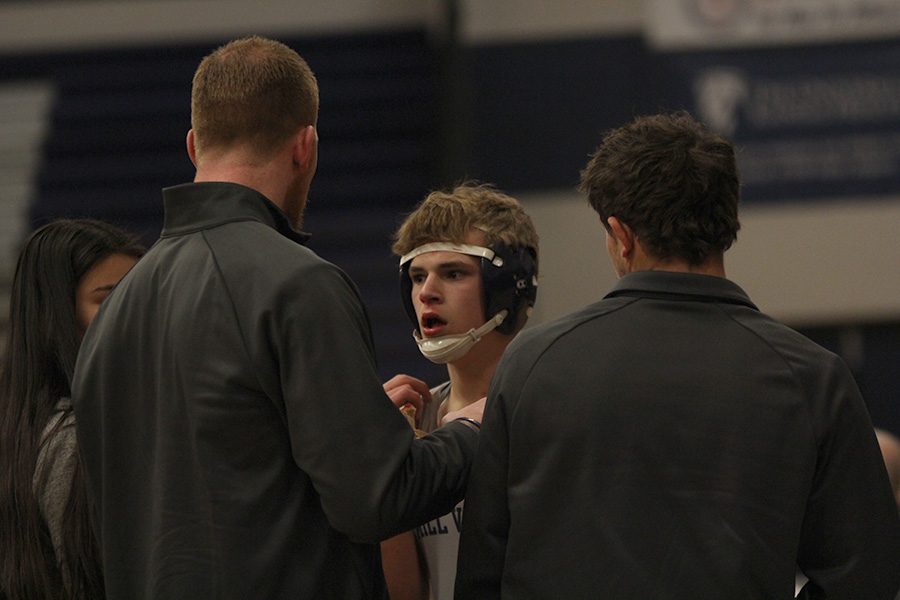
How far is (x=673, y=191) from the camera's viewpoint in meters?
2.33

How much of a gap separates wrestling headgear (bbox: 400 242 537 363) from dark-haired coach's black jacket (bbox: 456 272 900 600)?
69 cm

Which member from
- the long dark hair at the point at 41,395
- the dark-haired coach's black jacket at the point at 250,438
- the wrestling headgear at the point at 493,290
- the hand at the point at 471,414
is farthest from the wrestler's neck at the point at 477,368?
the long dark hair at the point at 41,395

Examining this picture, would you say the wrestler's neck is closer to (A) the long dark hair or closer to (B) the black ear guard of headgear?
(B) the black ear guard of headgear

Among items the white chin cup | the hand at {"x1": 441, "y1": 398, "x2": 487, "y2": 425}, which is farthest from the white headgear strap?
the hand at {"x1": 441, "y1": 398, "x2": 487, "y2": 425}

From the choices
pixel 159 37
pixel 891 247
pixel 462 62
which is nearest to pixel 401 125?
pixel 462 62

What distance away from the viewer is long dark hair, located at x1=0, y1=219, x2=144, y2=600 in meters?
2.67

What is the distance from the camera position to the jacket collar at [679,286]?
233 cm

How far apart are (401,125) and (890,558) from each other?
627cm

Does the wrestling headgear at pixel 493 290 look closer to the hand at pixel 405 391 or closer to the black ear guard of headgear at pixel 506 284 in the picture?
the black ear guard of headgear at pixel 506 284

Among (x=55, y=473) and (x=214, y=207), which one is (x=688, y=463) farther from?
(x=55, y=473)

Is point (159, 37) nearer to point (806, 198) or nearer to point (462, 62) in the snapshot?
point (462, 62)

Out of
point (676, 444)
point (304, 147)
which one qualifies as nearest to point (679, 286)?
point (676, 444)

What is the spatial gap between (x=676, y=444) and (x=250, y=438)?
0.72m

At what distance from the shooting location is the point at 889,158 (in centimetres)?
760
